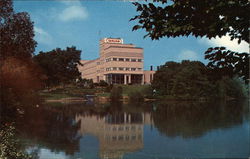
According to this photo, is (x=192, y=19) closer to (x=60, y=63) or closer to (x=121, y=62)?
(x=60, y=63)

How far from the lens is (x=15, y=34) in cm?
1093

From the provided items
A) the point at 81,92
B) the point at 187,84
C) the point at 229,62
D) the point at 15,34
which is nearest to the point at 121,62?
the point at 81,92

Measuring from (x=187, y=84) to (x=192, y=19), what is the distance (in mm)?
43206

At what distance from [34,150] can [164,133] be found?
6.56 meters

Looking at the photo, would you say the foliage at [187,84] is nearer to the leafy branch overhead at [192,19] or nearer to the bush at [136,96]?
the bush at [136,96]

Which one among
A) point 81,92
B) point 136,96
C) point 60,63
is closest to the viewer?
point 136,96

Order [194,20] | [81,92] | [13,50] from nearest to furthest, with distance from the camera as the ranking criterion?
[194,20] < [13,50] < [81,92]

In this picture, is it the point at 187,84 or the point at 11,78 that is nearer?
the point at 11,78

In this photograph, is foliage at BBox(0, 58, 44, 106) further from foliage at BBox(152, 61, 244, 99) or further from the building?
the building

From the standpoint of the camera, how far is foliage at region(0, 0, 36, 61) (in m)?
10.4

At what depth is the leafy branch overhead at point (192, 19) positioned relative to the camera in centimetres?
331

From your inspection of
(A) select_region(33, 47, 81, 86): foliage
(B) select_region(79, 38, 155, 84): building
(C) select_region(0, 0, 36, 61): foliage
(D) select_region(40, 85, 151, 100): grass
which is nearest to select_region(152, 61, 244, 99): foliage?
(D) select_region(40, 85, 151, 100): grass

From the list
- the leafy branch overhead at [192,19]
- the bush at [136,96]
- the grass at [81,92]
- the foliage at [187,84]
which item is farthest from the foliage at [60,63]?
the leafy branch overhead at [192,19]

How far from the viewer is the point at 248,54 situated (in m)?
3.63
